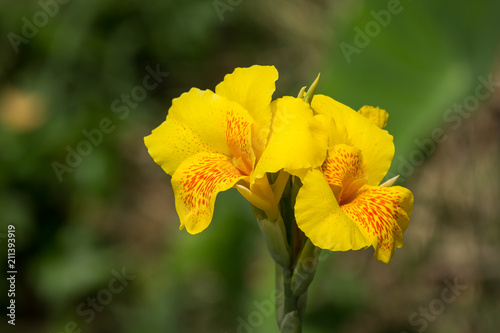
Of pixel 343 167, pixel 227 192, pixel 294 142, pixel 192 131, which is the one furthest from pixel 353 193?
pixel 227 192

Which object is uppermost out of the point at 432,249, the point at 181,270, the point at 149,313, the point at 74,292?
the point at 432,249

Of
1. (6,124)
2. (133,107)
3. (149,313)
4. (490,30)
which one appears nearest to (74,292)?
(149,313)

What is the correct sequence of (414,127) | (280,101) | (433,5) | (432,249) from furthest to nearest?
1. (432,249)
2. (433,5)
3. (414,127)
4. (280,101)

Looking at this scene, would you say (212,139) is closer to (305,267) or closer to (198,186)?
(198,186)

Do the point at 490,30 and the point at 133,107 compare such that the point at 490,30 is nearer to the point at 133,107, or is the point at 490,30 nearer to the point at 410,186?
the point at 410,186

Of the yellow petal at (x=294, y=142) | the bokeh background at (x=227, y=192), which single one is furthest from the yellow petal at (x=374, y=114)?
the bokeh background at (x=227, y=192)

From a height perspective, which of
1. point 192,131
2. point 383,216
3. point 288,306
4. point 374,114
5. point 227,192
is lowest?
point 227,192

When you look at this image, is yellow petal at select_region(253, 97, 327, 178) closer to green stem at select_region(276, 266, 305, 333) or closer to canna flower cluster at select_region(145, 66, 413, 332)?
canna flower cluster at select_region(145, 66, 413, 332)
